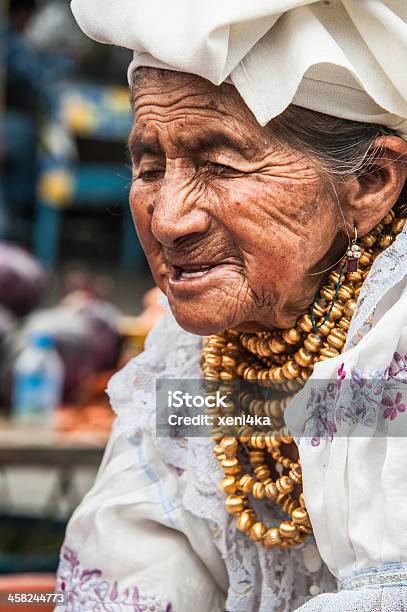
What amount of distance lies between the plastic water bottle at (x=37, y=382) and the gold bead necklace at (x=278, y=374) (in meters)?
1.60

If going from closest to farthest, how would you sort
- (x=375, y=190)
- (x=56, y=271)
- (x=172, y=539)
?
1. (x=375, y=190)
2. (x=172, y=539)
3. (x=56, y=271)

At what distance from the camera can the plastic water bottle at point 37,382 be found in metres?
3.17

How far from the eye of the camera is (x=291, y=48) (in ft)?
4.27

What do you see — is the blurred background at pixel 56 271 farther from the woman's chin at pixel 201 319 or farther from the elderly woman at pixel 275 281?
the woman's chin at pixel 201 319

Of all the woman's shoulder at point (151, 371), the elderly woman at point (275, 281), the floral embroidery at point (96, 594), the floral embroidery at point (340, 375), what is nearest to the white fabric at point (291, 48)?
the elderly woman at point (275, 281)

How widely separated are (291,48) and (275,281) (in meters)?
0.33

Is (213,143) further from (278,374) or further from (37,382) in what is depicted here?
(37,382)

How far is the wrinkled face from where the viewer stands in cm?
137

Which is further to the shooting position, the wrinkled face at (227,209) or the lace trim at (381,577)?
the wrinkled face at (227,209)

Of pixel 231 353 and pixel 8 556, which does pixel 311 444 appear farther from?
pixel 8 556

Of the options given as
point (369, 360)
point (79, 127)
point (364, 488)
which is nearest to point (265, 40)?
point (369, 360)

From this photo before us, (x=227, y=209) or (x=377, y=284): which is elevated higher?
(x=227, y=209)

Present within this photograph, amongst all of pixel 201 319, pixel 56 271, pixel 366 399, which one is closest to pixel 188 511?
pixel 201 319

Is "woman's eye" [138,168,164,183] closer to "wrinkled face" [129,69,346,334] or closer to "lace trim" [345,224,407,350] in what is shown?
"wrinkled face" [129,69,346,334]
